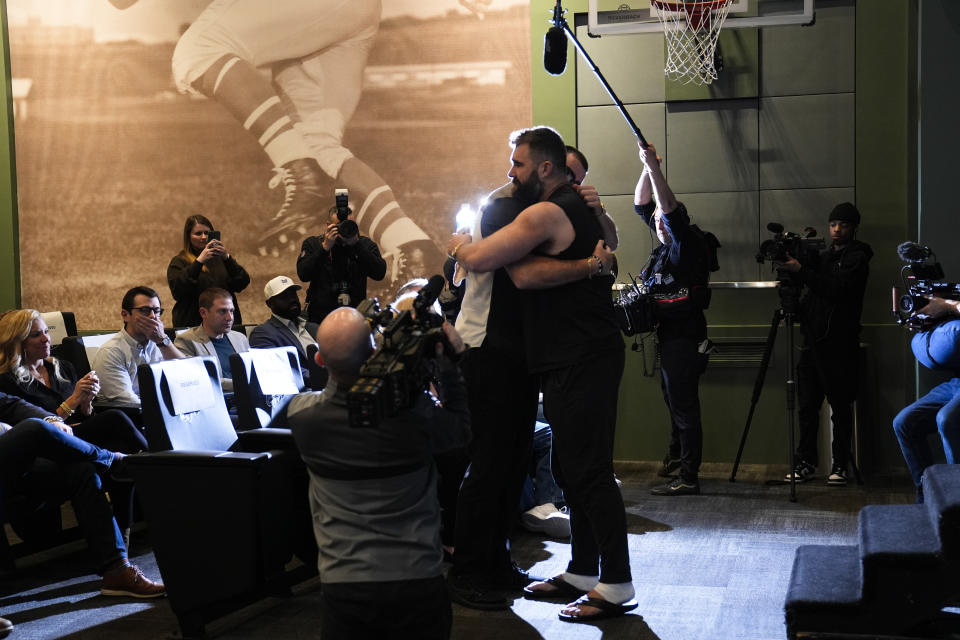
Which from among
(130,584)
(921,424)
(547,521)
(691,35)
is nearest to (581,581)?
(547,521)

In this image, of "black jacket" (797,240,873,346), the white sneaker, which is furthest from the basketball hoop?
the white sneaker

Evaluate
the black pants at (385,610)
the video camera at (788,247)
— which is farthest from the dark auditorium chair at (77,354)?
the video camera at (788,247)

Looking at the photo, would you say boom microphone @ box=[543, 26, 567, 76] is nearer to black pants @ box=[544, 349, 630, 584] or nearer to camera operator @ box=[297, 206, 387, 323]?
camera operator @ box=[297, 206, 387, 323]

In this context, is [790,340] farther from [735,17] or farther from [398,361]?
[398,361]

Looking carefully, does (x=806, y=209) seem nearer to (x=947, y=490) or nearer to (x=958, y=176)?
(x=958, y=176)

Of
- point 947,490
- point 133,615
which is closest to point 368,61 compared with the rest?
point 133,615

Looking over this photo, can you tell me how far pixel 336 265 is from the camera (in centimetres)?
534

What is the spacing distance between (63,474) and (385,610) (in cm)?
224

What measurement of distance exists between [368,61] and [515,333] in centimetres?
A: 379

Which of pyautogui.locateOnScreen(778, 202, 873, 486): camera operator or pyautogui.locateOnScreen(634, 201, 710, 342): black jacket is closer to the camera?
pyautogui.locateOnScreen(634, 201, 710, 342): black jacket

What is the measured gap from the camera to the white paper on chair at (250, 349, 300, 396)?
374cm

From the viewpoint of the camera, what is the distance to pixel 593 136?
20.0ft

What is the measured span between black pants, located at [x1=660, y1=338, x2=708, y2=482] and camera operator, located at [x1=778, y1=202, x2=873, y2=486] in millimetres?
625

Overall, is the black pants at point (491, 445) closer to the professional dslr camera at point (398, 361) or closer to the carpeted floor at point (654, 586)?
the carpeted floor at point (654, 586)
